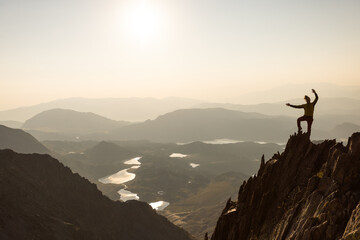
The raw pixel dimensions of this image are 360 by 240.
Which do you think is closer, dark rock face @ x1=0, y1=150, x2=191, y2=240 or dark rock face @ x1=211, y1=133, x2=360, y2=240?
dark rock face @ x1=211, y1=133, x2=360, y2=240

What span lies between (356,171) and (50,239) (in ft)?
230

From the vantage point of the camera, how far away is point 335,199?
15.5 m

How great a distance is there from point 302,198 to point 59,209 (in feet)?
268

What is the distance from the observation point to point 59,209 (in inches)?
3366

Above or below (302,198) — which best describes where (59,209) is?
below

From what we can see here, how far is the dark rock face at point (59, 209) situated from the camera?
70312mm

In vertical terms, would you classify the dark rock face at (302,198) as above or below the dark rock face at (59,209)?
above

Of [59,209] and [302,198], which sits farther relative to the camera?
[59,209]

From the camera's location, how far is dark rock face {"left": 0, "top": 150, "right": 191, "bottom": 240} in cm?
7031

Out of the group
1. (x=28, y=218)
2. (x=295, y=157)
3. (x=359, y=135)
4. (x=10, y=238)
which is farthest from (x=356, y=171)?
(x=28, y=218)

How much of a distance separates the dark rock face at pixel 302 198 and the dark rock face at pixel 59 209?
57.7 m

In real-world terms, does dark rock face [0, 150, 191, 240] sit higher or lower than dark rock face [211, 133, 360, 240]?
lower

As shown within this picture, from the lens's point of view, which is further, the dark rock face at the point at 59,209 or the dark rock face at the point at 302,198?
the dark rock face at the point at 59,209

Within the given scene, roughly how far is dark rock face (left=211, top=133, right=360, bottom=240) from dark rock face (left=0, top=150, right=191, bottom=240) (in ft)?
189
